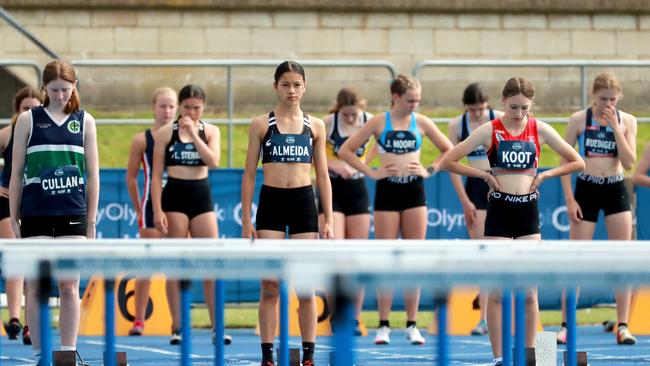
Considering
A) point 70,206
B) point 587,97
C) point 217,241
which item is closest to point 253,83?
point 587,97

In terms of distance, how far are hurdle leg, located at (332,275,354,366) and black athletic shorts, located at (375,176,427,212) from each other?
7055 millimetres

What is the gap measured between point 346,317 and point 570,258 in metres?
1.01

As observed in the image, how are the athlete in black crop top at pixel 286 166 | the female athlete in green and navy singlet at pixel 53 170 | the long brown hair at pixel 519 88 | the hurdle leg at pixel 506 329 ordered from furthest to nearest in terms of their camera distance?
the athlete in black crop top at pixel 286 166
the long brown hair at pixel 519 88
the female athlete in green and navy singlet at pixel 53 170
the hurdle leg at pixel 506 329

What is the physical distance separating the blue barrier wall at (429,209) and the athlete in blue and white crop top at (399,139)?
2819mm

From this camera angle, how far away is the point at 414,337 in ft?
43.9

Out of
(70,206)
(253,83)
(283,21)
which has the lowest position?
(70,206)

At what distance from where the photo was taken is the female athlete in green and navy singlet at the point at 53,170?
10.0 metres

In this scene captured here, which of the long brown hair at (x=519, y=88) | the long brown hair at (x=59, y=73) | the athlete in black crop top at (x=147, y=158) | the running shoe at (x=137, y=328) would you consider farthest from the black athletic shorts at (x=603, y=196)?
the long brown hair at (x=59, y=73)

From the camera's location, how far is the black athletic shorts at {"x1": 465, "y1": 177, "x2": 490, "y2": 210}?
14.3 meters

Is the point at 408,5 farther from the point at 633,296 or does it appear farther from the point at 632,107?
the point at 633,296

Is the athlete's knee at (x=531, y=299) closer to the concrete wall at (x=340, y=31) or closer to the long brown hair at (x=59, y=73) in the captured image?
the long brown hair at (x=59, y=73)

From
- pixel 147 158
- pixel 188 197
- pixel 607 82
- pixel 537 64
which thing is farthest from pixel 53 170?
pixel 537 64

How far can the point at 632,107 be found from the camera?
18.2 meters

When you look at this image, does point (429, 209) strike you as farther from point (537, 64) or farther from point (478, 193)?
point (537, 64)
